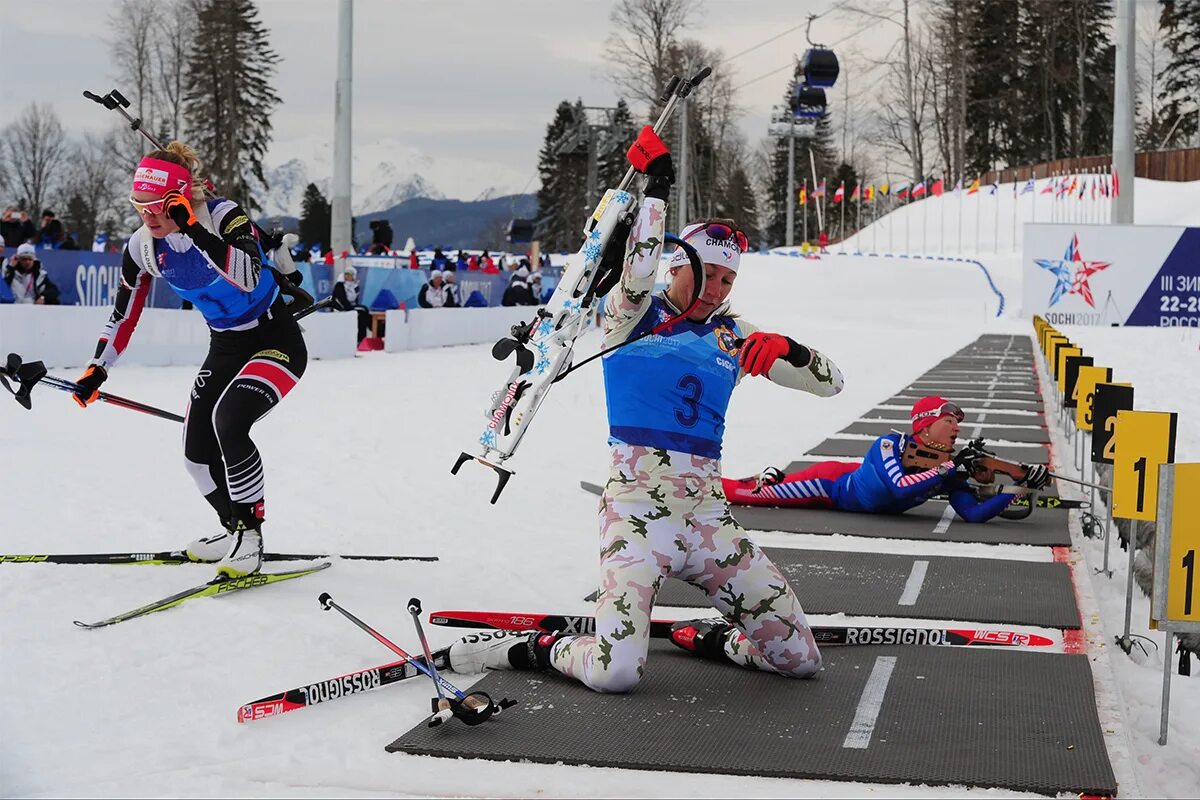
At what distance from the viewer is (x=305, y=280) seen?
2356 centimetres

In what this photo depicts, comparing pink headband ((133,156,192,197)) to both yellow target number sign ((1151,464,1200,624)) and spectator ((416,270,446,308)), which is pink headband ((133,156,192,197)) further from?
spectator ((416,270,446,308))

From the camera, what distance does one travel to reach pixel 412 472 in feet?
32.6

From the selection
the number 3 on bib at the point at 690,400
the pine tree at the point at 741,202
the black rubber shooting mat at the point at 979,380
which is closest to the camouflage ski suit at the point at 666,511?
the number 3 on bib at the point at 690,400

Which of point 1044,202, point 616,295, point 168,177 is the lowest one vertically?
point 616,295

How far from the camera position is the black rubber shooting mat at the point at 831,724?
399 centimetres

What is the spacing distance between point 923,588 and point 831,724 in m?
2.35

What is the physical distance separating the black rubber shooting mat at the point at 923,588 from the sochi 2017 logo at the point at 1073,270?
2463 cm

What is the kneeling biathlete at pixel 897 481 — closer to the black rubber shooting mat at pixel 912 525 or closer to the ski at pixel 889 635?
the black rubber shooting mat at pixel 912 525

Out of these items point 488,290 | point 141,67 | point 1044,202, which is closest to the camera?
point 488,290

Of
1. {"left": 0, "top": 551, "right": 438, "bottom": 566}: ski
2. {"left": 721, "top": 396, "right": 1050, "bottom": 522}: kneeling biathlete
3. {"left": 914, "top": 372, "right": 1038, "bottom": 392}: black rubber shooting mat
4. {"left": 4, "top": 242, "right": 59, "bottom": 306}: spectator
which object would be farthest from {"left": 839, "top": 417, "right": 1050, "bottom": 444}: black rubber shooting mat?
{"left": 4, "top": 242, "right": 59, "bottom": 306}: spectator

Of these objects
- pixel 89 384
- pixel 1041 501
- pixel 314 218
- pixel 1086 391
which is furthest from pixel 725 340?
pixel 314 218

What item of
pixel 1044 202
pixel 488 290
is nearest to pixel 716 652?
pixel 488 290

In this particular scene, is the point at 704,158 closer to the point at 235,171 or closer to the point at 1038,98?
the point at 1038,98

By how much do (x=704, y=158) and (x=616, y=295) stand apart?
250 ft
